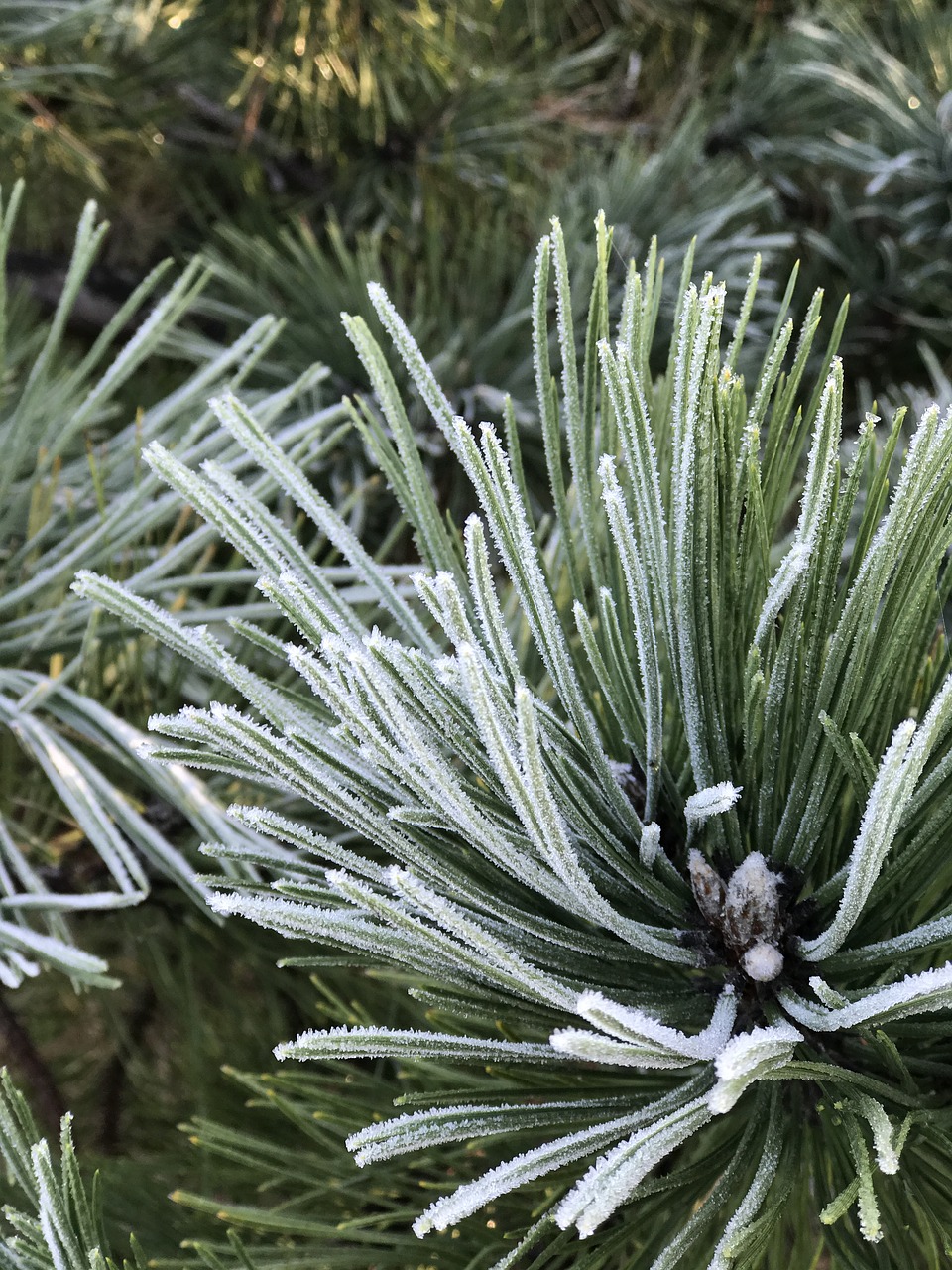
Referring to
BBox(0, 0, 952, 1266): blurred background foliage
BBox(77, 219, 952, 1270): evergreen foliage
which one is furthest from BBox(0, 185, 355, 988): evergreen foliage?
BBox(77, 219, 952, 1270): evergreen foliage

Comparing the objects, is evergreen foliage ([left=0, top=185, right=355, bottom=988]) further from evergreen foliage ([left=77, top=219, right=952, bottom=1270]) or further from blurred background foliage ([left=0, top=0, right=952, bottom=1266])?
evergreen foliage ([left=77, top=219, right=952, bottom=1270])

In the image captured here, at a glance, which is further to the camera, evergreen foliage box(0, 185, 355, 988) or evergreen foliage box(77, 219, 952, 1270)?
evergreen foliage box(0, 185, 355, 988)

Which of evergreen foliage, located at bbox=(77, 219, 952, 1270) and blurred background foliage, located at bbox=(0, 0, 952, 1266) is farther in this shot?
blurred background foliage, located at bbox=(0, 0, 952, 1266)

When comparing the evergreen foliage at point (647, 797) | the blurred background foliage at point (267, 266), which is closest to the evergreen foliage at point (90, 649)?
the blurred background foliage at point (267, 266)

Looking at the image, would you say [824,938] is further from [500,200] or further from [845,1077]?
[500,200]

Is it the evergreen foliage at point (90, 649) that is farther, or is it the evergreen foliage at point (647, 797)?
the evergreen foliage at point (90, 649)

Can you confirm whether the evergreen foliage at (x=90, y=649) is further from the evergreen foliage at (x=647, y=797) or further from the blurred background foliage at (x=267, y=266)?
the evergreen foliage at (x=647, y=797)

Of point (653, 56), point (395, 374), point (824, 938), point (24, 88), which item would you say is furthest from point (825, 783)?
point (653, 56)
